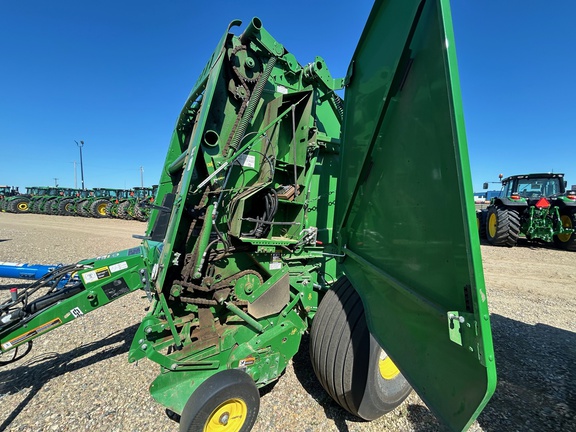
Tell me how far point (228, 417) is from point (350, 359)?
3.00 feet

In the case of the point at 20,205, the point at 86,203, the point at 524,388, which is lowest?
the point at 524,388

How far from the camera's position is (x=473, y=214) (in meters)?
0.86

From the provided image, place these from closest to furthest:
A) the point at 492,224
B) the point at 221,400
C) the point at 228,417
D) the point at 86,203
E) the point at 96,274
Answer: the point at 221,400
the point at 228,417
the point at 96,274
the point at 492,224
the point at 86,203

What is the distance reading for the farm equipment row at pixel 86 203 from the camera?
17.7m

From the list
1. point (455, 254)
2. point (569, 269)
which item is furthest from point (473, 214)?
point (569, 269)

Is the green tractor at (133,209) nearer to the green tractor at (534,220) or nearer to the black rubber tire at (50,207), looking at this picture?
the black rubber tire at (50,207)

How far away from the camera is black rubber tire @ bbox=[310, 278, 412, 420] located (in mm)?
1851

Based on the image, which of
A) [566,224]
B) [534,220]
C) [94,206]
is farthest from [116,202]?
[566,224]

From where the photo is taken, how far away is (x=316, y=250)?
2834 mm

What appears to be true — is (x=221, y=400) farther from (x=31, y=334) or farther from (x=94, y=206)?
(x=94, y=206)

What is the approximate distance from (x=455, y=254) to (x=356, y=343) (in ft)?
3.77

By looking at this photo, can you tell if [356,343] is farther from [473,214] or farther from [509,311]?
[509,311]

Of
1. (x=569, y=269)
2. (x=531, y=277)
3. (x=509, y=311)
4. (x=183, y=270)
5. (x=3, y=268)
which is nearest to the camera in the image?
(x=183, y=270)

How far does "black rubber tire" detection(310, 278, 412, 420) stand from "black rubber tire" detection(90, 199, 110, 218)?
21561 millimetres
